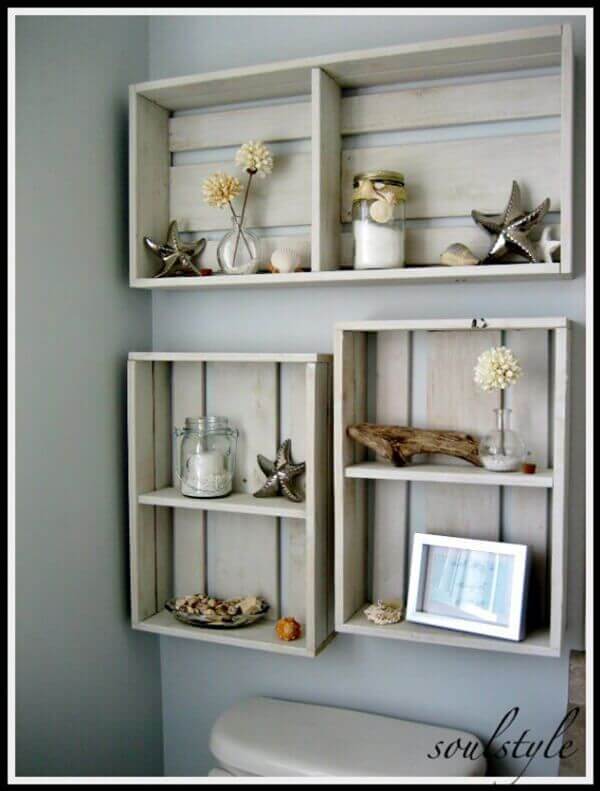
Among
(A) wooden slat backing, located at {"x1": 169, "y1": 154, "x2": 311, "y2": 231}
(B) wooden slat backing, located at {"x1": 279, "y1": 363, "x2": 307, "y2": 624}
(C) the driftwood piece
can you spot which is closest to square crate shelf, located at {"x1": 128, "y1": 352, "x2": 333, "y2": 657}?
(B) wooden slat backing, located at {"x1": 279, "y1": 363, "x2": 307, "y2": 624}

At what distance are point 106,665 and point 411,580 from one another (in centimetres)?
69

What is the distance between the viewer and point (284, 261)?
5.38ft

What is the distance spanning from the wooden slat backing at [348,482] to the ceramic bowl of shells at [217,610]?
228 mm

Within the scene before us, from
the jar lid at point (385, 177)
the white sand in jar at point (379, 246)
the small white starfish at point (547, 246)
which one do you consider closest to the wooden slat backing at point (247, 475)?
the white sand in jar at point (379, 246)

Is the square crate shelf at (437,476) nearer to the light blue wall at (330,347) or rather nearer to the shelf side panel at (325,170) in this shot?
the light blue wall at (330,347)

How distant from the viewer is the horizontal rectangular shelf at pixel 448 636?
1437 millimetres

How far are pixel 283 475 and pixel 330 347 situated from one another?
0.96ft

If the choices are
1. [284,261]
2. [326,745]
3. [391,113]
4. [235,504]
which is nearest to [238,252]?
[284,261]

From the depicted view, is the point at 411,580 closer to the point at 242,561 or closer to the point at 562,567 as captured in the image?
the point at 562,567

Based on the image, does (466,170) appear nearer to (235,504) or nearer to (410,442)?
(410,442)

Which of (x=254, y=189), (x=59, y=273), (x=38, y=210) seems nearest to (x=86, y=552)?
(x=59, y=273)

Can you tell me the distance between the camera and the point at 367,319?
1.69 m

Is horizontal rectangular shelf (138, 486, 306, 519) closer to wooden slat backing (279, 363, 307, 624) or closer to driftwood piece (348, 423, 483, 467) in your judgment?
wooden slat backing (279, 363, 307, 624)

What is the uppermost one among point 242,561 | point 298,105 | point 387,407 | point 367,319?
point 298,105
